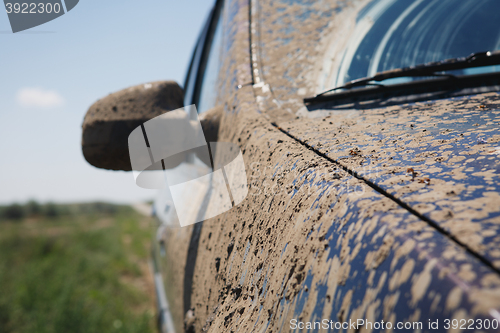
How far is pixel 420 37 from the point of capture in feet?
4.09

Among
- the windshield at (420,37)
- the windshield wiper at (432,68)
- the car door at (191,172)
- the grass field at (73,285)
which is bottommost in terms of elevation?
the grass field at (73,285)

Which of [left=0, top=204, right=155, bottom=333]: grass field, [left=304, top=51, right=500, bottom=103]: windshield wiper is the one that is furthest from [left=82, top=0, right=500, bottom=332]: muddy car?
[left=0, top=204, right=155, bottom=333]: grass field

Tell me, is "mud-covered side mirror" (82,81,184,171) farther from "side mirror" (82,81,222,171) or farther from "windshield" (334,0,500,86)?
"windshield" (334,0,500,86)

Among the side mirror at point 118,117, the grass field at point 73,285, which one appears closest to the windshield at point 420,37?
the side mirror at point 118,117

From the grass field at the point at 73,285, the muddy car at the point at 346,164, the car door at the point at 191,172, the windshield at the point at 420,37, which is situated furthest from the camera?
the grass field at the point at 73,285

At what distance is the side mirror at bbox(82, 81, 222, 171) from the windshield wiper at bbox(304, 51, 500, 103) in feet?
1.71

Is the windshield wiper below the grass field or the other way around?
the other way around

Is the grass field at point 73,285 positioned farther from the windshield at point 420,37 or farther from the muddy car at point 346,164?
the windshield at point 420,37

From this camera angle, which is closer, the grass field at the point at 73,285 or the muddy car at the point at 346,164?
the muddy car at the point at 346,164

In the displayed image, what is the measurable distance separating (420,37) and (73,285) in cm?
638

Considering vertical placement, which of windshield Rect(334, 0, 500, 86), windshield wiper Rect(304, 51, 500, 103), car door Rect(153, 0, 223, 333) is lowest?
car door Rect(153, 0, 223, 333)

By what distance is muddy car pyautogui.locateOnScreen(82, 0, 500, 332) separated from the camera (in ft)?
1.34

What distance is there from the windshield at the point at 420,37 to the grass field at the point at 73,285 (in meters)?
3.74

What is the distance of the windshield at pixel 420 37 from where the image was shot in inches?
46.7
